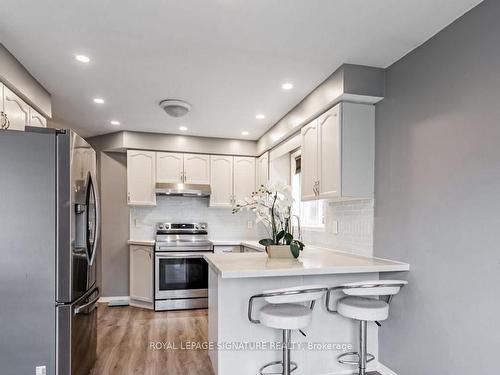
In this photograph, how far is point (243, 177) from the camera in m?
5.10

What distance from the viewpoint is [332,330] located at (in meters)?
2.60

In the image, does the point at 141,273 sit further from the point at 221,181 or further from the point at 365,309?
the point at 365,309

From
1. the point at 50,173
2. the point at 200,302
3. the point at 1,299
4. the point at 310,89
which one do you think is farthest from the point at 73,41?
the point at 200,302

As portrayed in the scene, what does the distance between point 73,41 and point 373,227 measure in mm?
2651

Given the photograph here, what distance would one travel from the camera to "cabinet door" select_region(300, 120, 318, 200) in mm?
3092

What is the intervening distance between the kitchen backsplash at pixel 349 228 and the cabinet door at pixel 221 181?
1.75 meters

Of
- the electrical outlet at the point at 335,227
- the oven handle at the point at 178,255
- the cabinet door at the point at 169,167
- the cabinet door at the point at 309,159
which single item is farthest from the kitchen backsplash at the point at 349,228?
the cabinet door at the point at 169,167

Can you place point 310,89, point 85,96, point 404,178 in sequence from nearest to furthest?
point 404,178 → point 310,89 → point 85,96

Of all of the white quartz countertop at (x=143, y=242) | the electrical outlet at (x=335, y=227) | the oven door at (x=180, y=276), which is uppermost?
the electrical outlet at (x=335, y=227)

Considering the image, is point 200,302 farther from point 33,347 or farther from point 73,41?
point 73,41

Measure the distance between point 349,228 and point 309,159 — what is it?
76 cm

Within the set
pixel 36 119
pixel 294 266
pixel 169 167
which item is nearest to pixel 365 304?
pixel 294 266

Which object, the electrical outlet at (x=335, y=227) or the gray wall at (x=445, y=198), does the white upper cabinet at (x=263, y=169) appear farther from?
the gray wall at (x=445, y=198)

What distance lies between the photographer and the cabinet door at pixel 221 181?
4961 millimetres
